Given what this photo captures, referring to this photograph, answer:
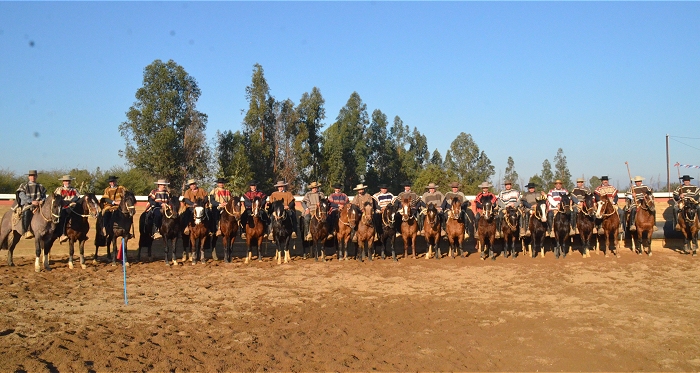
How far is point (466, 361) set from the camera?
23.3 ft

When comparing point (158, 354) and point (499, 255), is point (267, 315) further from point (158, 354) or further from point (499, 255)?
point (499, 255)

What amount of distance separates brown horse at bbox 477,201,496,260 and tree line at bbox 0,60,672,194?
47.0ft

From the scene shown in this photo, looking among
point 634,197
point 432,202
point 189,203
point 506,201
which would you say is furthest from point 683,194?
point 189,203

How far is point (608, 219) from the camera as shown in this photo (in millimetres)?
16250

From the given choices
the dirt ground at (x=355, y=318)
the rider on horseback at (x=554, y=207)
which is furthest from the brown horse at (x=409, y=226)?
the rider on horseback at (x=554, y=207)

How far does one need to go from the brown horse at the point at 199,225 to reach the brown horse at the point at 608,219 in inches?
449

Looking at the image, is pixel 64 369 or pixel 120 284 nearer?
pixel 64 369

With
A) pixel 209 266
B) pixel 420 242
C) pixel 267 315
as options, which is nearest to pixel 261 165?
pixel 420 242

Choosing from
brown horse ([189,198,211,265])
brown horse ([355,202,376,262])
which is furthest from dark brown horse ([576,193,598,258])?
brown horse ([189,198,211,265])

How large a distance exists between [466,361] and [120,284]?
834 centimetres

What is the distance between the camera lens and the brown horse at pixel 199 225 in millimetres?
15312

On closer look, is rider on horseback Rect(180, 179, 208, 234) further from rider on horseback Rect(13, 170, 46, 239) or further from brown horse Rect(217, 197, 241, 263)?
rider on horseback Rect(13, 170, 46, 239)

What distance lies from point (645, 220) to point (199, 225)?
516 inches

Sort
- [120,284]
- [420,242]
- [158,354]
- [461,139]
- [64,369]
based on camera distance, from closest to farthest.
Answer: [64,369] < [158,354] < [120,284] < [420,242] < [461,139]
